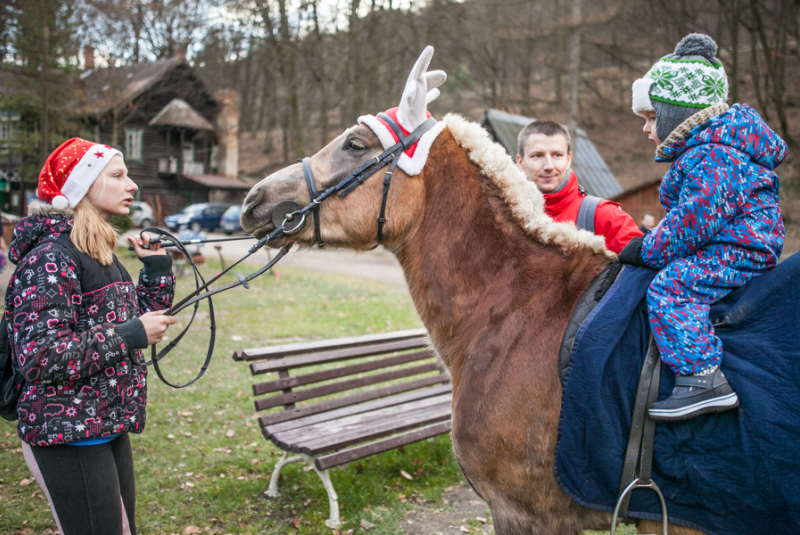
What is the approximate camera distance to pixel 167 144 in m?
37.4

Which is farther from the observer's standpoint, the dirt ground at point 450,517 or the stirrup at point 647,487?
the dirt ground at point 450,517

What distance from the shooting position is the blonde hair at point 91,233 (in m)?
2.48

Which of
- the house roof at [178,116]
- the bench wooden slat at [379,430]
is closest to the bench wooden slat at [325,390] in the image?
the bench wooden slat at [379,430]

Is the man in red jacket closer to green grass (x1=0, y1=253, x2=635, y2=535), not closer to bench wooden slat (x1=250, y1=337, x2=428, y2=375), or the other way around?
bench wooden slat (x1=250, y1=337, x2=428, y2=375)

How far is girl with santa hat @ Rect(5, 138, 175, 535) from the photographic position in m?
2.30

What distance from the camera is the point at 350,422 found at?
468 cm

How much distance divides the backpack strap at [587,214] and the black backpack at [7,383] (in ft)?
10.3

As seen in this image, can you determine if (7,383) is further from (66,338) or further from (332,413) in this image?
(332,413)

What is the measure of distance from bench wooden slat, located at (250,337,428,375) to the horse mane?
1798mm

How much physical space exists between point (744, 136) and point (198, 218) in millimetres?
32023

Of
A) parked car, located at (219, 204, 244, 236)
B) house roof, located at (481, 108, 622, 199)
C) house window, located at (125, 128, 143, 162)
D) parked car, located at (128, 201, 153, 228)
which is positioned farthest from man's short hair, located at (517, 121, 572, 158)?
house window, located at (125, 128, 143, 162)

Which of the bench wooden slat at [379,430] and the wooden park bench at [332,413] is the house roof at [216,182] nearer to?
the wooden park bench at [332,413]

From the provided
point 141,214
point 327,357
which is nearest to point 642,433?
point 327,357

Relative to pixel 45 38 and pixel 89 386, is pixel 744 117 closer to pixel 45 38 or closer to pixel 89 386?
pixel 89 386
